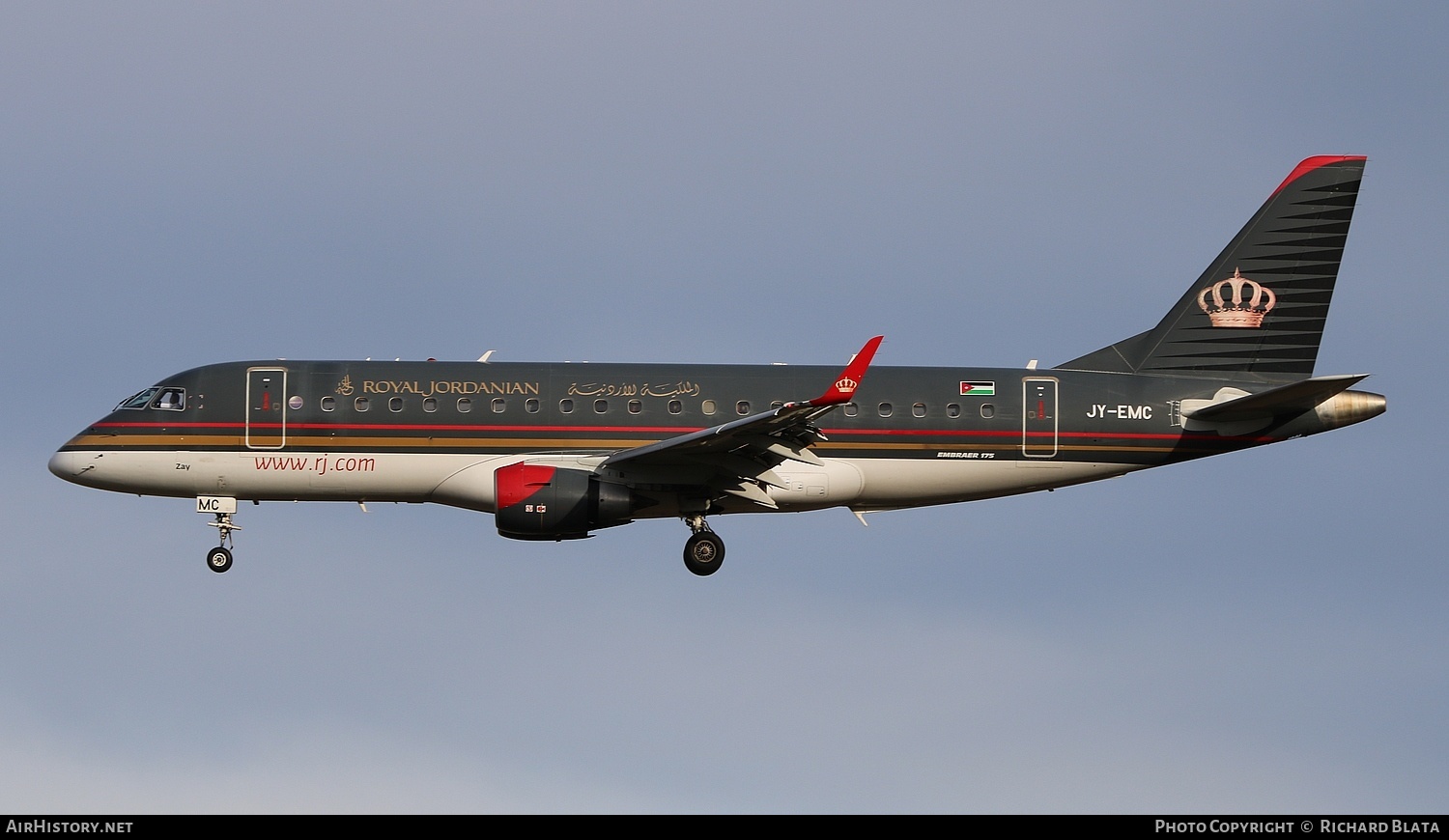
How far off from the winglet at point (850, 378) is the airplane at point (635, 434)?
3.53 m

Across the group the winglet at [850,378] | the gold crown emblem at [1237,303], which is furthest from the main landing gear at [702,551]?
the gold crown emblem at [1237,303]

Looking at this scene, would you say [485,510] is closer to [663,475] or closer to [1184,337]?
[663,475]

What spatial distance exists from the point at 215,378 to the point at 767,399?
11.9 m

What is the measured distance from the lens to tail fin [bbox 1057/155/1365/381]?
131ft

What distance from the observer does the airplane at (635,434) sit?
36750 mm

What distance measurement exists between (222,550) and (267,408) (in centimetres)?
328

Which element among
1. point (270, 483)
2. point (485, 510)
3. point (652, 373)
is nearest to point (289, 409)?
point (270, 483)

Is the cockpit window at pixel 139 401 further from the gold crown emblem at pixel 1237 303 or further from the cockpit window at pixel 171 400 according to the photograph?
the gold crown emblem at pixel 1237 303

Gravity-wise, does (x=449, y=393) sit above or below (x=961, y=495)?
above

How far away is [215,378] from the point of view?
37781 mm

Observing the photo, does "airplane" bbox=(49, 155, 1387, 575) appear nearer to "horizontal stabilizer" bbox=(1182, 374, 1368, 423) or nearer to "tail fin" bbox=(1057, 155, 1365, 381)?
"horizontal stabilizer" bbox=(1182, 374, 1368, 423)

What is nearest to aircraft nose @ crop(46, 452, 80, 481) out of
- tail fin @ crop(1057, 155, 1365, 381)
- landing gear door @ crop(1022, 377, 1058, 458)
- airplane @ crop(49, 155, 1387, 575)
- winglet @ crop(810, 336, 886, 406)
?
airplane @ crop(49, 155, 1387, 575)
